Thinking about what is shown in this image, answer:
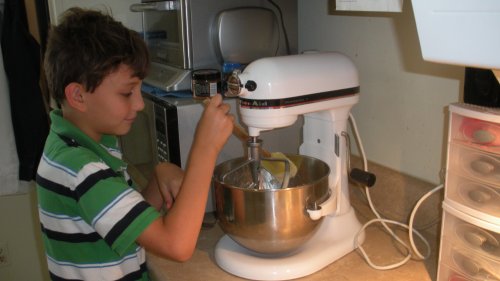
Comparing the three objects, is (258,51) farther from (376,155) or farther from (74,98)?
(74,98)

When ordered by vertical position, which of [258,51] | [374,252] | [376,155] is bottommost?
[374,252]

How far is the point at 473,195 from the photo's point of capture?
2.22 ft

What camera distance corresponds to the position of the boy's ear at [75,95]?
783mm

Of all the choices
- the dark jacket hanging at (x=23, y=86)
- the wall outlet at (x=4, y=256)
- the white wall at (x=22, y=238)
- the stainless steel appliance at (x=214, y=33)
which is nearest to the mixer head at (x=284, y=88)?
the stainless steel appliance at (x=214, y=33)

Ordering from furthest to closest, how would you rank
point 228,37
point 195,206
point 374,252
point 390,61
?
1. point 228,37
2. point 390,61
3. point 374,252
4. point 195,206

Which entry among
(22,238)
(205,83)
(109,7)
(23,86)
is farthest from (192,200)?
(22,238)

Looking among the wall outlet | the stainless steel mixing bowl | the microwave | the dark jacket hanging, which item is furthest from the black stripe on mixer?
the wall outlet

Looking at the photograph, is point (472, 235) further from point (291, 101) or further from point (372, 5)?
point (372, 5)

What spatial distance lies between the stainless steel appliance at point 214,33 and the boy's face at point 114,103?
0.28m

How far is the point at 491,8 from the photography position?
449mm

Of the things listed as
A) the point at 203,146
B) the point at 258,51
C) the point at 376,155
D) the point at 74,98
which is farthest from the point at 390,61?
the point at 74,98

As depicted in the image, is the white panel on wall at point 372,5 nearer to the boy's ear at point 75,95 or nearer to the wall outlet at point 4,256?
the boy's ear at point 75,95

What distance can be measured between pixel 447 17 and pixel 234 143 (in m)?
0.62

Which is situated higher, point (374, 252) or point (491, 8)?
point (491, 8)
